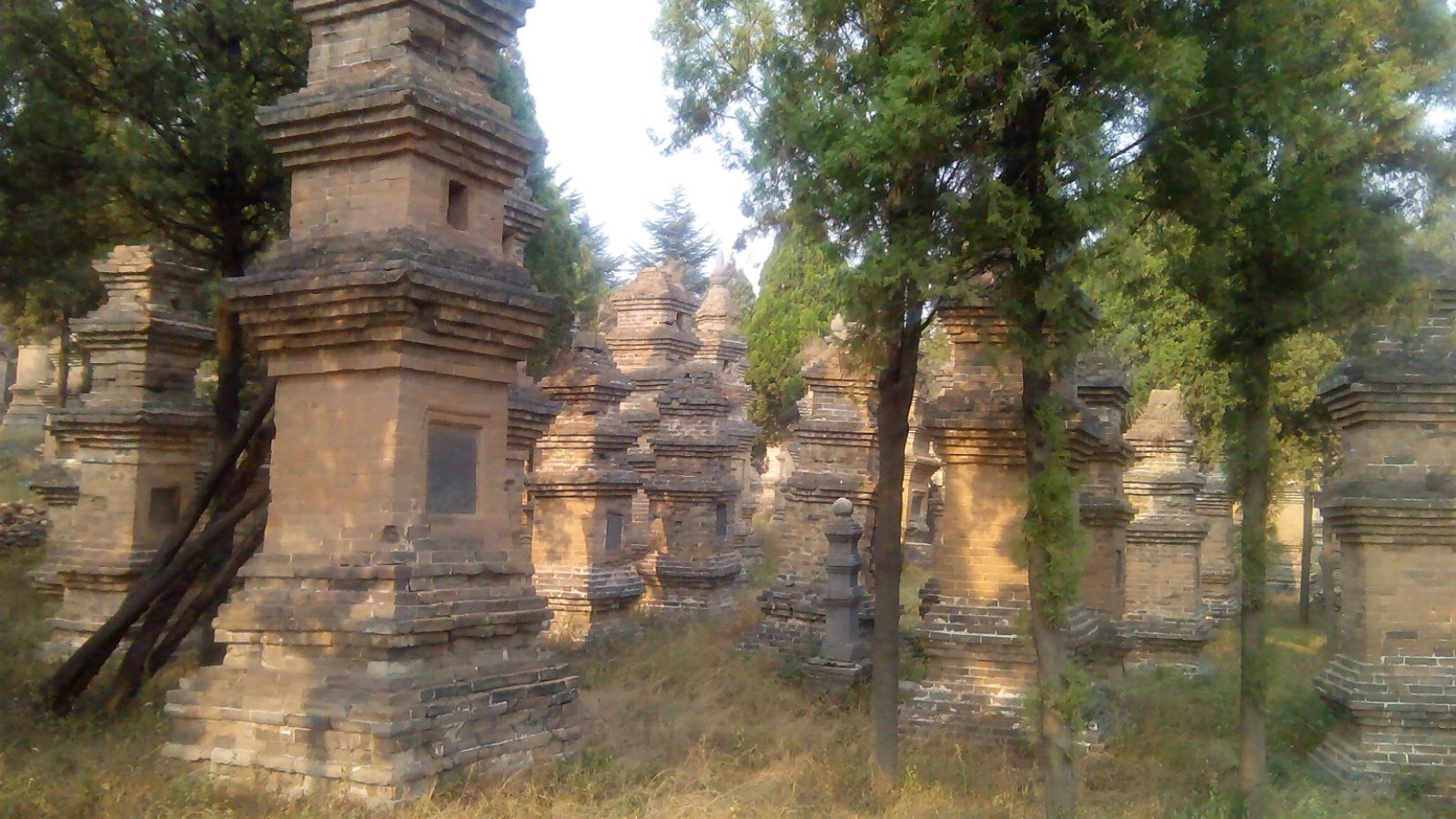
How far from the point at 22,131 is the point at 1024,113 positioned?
890 centimetres

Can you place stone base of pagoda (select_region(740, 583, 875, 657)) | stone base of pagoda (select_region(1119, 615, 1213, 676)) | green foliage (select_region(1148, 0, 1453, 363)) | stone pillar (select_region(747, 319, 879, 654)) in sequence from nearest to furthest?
green foliage (select_region(1148, 0, 1453, 363)), stone base of pagoda (select_region(740, 583, 875, 657)), stone pillar (select_region(747, 319, 879, 654)), stone base of pagoda (select_region(1119, 615, 1213, 676))

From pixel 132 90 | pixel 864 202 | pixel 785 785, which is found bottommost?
pixel 785 785

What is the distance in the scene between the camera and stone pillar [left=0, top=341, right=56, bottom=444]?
2998 centimetres

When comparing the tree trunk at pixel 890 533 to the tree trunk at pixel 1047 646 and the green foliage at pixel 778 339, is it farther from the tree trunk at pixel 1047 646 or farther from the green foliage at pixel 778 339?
the green foliage at pixel 778 339

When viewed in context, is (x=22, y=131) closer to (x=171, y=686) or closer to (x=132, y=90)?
(x=132, y=90)

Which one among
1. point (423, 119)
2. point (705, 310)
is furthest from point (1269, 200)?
point (705, 310)

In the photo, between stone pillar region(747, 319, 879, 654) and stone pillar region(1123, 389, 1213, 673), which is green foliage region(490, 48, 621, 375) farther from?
stone pillar region(1123, 389, 1213, 673)

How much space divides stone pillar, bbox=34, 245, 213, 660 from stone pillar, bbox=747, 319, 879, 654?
24.1 feet

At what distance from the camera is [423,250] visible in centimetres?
743

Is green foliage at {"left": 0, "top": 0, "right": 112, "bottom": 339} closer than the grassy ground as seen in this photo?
No

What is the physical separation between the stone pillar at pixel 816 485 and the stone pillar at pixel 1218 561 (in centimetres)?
1066

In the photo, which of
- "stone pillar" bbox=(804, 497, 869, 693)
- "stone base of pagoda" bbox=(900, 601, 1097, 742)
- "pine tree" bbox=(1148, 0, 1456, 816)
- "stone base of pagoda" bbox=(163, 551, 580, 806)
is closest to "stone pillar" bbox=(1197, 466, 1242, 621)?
"stone pillar" bbox=(804, 497, 869, 693)

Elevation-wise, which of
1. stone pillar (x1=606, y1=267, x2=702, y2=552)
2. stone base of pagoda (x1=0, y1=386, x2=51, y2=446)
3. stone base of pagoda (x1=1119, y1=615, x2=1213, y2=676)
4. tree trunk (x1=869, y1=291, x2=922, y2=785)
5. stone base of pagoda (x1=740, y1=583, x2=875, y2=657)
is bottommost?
stone base of pagoda (x1=1119, y1=615, x2=1213, y2=676)

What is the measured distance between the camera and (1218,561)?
23625mm
